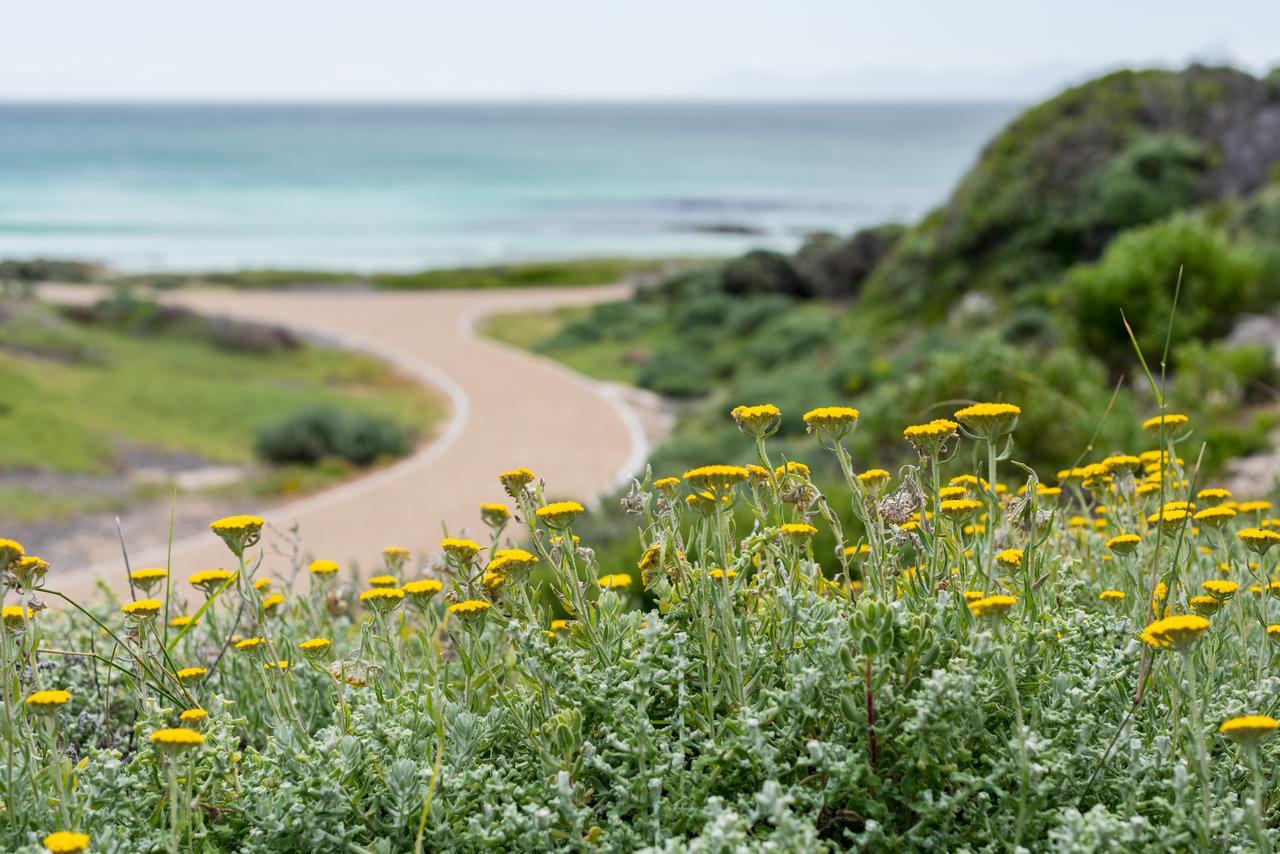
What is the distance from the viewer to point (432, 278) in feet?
133

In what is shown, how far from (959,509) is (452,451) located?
1325 cm

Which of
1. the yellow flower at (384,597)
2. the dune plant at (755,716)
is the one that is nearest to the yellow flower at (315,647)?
the dune plant at (755,716)

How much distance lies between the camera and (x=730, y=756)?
203cm

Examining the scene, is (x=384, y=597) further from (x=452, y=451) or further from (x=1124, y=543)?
(x=452, y=451)

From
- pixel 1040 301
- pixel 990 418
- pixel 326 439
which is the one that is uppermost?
pixel 990 418

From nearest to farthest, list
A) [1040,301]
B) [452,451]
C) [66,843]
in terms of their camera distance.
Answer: [66,843] < [452,451] < [1040,301]

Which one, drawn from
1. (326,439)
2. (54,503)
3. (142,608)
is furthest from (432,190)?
(142,608)

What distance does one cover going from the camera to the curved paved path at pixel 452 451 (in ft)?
35.4

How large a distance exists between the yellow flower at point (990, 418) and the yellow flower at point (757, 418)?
352mm

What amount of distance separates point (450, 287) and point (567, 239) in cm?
1810

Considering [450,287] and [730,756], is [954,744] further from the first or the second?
[450,287]

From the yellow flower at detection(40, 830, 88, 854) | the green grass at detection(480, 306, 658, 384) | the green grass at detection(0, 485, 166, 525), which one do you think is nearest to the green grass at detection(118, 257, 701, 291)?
the green grass at detection(480, 306, 658, 384)

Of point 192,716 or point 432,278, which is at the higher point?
point 192,716

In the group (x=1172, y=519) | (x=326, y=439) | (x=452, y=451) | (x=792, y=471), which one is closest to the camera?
(x=792, y=471)
